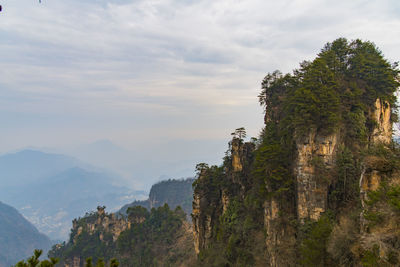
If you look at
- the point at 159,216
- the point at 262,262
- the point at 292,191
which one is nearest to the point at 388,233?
the point at 292,191

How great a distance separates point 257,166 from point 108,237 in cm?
5189

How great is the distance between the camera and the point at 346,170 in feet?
63.4

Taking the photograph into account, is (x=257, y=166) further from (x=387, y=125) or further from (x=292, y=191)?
(x=387, y=125)

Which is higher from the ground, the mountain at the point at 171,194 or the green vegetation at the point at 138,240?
the mountain at the point at 171,194

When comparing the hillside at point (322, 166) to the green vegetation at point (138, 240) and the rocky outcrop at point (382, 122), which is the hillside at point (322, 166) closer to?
the rocky outcrop at point (382, 122)

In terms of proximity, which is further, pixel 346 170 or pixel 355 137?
pixel 355 137

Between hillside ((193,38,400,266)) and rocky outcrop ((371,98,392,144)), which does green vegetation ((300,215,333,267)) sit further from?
rocky outcrop ((371,98,392,144))

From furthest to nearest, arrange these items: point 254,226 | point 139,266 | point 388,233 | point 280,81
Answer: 1. point 139,266
2. point 280,81
3. point 254,226
4. point 388,233

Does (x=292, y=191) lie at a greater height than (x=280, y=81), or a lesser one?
lesser

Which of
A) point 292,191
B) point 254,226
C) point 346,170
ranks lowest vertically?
point 254,226

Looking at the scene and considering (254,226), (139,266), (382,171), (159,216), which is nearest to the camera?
(382,171)

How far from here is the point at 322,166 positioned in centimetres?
1977

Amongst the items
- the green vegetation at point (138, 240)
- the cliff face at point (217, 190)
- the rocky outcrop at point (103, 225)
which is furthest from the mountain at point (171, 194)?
the cliff face at point (217, 190)

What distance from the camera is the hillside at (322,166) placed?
15781mm
